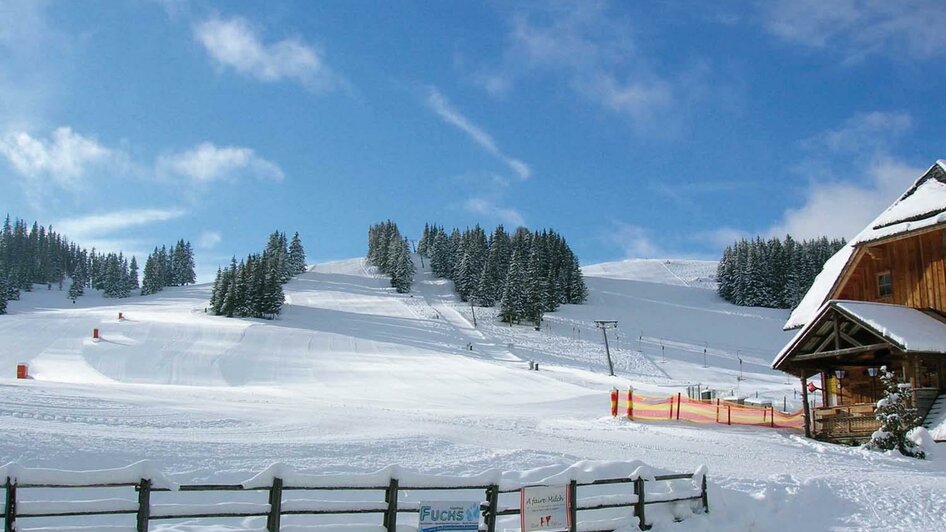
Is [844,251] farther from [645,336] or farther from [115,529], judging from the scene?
[645,336]

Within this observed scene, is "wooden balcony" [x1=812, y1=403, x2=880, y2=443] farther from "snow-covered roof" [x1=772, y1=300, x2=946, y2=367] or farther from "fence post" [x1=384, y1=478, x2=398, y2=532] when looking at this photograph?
"fence post" [x1=384, y1=478, x2=398, y2=532]

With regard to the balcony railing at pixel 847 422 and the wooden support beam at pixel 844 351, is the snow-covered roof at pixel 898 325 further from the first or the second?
the balcony railing at pixel 847 422

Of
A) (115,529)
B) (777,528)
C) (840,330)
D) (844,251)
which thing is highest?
(844,251)

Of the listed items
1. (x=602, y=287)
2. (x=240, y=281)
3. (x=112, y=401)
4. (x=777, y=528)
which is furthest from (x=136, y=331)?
(x=602, y=287)

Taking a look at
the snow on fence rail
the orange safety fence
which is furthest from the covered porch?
the snow on fence rail

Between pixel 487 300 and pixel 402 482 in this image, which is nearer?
pixel 402 482

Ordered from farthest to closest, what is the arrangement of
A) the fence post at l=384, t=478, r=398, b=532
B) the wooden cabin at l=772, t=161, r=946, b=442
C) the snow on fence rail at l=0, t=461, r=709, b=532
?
the wooden cabin at l=772, t=161, r=946, b=442, the fence post at l=384, t=478, r=398, b=532, the snow on fence rail at l=0, t=461, r=709, b=532

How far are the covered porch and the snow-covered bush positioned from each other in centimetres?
145

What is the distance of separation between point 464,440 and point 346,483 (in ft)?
30.2

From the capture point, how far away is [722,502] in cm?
1230

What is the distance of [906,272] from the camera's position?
25.0 m

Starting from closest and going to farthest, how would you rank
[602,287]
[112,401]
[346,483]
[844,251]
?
1. [346,483]
2. [112,401]
3. [844,251]
4. [602,287]

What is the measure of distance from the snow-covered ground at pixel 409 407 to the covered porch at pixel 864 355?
5.71 ft

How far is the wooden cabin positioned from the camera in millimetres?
21547
